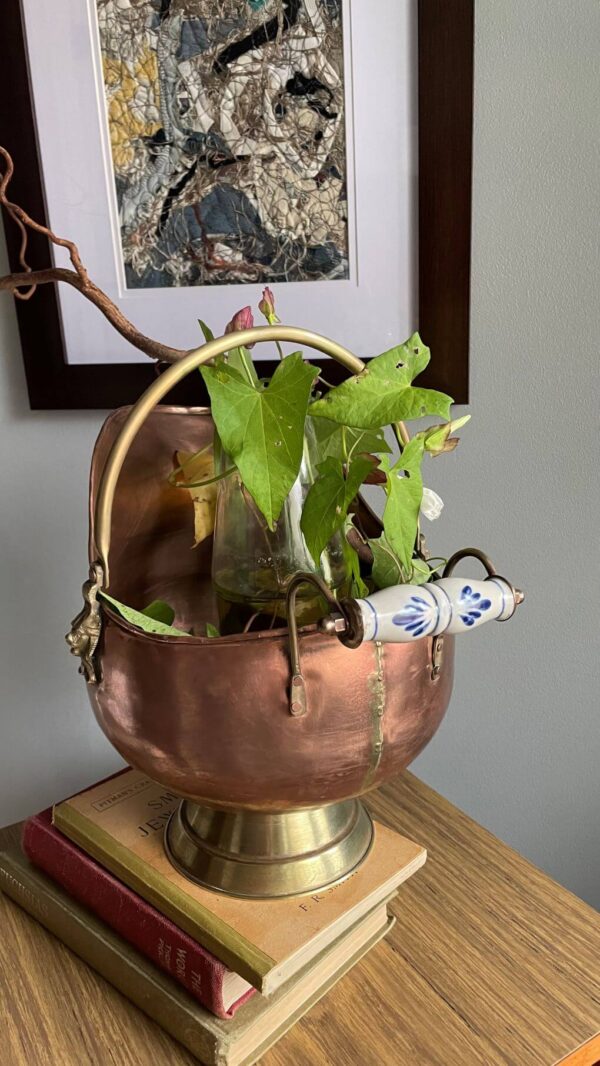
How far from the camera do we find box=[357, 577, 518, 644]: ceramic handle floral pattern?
0.42 m

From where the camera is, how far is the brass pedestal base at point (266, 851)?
547 mm

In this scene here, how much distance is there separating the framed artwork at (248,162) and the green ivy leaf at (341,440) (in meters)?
0.21

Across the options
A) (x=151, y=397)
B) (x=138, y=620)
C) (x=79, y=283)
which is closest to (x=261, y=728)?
(x=138, y=620)

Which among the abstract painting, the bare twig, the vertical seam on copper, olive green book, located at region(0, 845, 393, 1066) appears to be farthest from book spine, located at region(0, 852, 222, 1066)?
the abstract painting

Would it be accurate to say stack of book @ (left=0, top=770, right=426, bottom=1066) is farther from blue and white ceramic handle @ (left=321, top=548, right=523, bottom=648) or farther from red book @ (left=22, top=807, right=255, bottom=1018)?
blue and white ceramic handle @ (left=321, top=548, right=523, bottom=648)

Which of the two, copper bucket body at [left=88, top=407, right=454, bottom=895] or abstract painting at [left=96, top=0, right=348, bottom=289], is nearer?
copper bucket body at [left=88, top=407, right=454, bottom=895]

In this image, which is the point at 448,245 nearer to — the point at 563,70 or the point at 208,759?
the point at 563,70

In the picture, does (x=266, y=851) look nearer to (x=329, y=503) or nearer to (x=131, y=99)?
(x=329, y=503)

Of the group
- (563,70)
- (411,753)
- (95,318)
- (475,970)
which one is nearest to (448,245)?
(563,70)

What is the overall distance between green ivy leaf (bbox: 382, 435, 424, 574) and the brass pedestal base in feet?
0.64

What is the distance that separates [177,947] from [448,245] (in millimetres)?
599

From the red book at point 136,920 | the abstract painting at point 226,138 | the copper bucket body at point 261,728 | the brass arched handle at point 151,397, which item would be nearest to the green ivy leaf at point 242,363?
the brass arched handle at point 151,397

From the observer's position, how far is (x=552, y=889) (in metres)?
0.63

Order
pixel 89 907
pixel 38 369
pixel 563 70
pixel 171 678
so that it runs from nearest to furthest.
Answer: pixel 171 678, pixel 89 907, pixel 563 70, pixel 38 369
